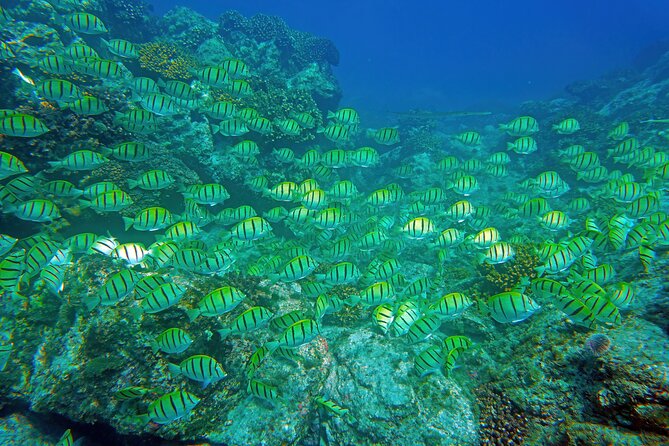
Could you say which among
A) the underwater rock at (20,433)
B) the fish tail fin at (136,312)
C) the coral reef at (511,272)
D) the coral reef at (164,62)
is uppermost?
the coral reef at (164,62)

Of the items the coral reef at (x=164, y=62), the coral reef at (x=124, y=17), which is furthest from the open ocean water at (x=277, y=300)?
the coral reef at (x=124, y=17)

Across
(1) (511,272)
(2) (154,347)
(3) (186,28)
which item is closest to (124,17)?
(3) (186,28)

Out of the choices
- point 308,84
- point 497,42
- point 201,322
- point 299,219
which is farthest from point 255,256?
point 497,42

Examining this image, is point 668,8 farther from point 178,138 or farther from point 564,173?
point 178,138

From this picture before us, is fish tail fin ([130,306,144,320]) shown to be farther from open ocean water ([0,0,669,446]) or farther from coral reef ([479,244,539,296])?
coral reef ([479,244,539,296])

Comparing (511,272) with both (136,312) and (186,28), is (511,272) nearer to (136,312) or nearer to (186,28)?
(136,312)

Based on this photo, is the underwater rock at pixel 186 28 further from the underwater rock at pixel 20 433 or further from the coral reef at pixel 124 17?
the underwater rock at pixel 20 433

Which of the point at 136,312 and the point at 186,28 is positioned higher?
the point at 186,28

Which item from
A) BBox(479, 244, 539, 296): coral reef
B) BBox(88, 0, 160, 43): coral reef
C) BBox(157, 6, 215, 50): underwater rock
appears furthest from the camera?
BBox(157, 6, 215, 50): underwater rock

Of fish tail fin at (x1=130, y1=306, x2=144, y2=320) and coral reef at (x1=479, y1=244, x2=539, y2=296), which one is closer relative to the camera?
fish tail fin at (x1=130, y1=306, x2=144, y2=320)

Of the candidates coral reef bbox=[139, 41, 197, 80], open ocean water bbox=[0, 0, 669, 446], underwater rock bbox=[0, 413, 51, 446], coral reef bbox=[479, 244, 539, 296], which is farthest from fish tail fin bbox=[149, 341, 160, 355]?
coral reef bbox=[139, 41, 197, 80]

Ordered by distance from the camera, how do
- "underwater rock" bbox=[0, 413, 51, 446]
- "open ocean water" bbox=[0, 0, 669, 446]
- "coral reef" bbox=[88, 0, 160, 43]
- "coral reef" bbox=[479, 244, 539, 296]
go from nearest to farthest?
1. "open ocean water" bbox=[0, 0, 669, 446]
2. "underwater rock" bbox=[0, 413, 51, 446]
3. "coral reef" bbox=[479, 244, 539, 296]
4. "coral reef" bbox=[88, 0, 160, 43]

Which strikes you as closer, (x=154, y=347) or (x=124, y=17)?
(x=154, y=347)

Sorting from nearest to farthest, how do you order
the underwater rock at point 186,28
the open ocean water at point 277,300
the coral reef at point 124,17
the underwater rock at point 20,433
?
1. the open ocean water at point 277,300
2. the underwater rock at point 20,433
3. the coral reef at point 124,17
4. the underwater rock at point 186,28
